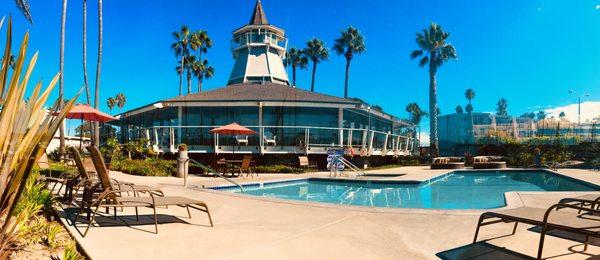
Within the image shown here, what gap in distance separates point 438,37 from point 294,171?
32.0 metres

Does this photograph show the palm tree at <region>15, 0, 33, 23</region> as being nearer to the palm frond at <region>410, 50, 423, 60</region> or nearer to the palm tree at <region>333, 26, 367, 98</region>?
the palm frond at <region>410, 50, 423, 60</region>

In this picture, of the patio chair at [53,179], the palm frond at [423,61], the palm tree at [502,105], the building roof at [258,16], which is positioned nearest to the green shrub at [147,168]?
the patio chair at [53,179]

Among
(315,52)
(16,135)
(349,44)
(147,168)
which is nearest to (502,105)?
(315,52)

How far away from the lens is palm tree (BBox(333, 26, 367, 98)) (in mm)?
56531

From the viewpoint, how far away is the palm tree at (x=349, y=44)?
56531mm

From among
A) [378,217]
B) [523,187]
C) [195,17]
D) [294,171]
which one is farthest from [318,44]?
[378,217]

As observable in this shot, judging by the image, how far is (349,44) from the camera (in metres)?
56.4

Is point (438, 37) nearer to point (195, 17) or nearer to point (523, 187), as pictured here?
point (195, 17)

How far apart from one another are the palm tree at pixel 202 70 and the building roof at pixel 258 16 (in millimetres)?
16537

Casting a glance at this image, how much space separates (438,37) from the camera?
4506 centimetres

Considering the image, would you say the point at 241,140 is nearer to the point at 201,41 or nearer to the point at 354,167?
the point at 354,167

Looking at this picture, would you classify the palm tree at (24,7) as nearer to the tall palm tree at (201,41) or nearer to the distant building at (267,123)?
the distant building at (267,123)

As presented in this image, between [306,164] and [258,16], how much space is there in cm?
2502

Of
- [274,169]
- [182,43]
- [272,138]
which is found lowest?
[274,169]
